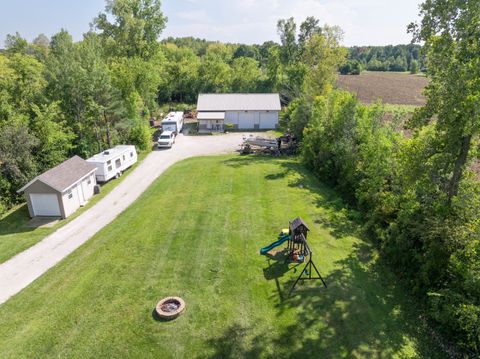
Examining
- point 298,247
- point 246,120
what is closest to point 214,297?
point 298,247

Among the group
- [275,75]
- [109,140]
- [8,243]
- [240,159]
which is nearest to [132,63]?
[109,140]

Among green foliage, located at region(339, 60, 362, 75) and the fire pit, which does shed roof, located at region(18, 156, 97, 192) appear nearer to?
the fire pit

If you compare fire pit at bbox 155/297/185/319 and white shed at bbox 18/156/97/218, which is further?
white shed at bbox 18/156/97/218

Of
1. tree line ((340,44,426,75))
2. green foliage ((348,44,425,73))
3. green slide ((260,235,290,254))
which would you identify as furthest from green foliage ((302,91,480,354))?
green foliage ((348,44,425,73))

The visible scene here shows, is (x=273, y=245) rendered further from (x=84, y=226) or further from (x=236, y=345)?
(x=84, y=226)

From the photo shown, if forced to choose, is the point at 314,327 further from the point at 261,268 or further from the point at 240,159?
the point at 240,159

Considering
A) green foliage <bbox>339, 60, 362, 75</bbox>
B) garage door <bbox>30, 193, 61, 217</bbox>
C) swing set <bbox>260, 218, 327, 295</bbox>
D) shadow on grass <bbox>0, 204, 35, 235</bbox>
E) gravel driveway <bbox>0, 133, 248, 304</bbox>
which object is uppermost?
green foliage <bbox>339, 60, 362, 75</bbox>
